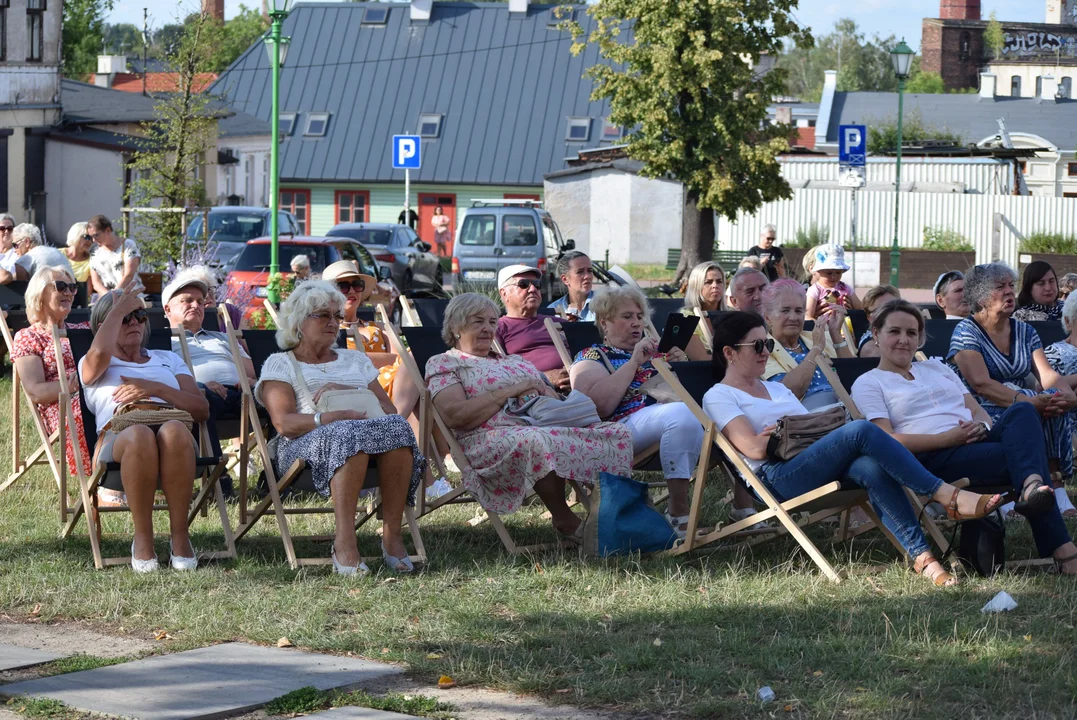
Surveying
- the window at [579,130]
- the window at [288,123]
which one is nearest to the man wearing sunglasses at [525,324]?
the window at [579,130]

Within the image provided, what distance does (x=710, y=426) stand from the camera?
6406mm

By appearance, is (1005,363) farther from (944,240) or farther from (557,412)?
(944,240)

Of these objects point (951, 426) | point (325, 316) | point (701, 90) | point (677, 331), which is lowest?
point (951, 426)

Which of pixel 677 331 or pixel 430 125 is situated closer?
pixel 677 331

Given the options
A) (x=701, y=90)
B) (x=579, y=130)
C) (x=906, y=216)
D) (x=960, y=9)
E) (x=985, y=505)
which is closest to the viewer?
(x=985, y=505)

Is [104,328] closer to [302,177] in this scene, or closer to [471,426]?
[471,426]

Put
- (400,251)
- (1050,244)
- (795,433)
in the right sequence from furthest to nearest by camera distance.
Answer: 1. (1050,244)
2. (400,251)
3. (795,433)

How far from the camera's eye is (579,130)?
1930 inches

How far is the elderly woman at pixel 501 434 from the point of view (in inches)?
263

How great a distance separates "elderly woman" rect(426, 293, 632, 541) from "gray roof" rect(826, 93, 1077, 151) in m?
44.8

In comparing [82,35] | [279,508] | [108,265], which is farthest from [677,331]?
[82,35]

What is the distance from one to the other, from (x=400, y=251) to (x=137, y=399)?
18548 millimetres

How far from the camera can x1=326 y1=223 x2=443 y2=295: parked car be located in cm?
2458

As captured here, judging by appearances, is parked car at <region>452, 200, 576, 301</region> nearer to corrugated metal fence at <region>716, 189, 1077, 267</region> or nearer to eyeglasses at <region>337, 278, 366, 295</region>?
corrugated metal fence at <region>716, 189, 1077, 267</region>
